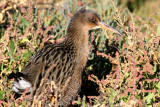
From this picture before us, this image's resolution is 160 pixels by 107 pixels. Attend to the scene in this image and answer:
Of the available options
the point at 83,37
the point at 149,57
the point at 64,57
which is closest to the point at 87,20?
the point at 83,37

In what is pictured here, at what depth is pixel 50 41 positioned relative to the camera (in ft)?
14.2

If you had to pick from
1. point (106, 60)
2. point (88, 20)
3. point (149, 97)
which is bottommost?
point (149, 97)

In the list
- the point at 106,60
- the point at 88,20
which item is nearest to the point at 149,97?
→ the point at 88,20

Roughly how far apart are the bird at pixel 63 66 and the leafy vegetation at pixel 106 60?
0.17 meters

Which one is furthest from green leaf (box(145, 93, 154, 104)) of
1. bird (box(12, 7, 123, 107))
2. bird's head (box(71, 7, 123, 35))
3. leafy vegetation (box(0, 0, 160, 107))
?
bird's head (box(71, 7, 123, 35))

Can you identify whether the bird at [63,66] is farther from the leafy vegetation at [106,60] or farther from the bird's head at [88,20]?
the leafy vegetation at [106,60]

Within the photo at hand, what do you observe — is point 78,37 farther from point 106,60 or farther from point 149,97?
point 149,97

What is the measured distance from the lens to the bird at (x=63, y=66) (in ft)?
10.6

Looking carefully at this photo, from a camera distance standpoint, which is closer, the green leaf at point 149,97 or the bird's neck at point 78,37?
the green leaf at point 149,97

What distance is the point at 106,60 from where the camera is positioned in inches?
176

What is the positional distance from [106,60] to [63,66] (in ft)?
3.71

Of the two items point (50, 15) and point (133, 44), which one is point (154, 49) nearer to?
point (133, 44)

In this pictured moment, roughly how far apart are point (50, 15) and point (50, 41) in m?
0.96

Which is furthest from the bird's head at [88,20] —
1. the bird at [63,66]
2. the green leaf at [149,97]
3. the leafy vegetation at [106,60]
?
the green leaf at [149,97]
